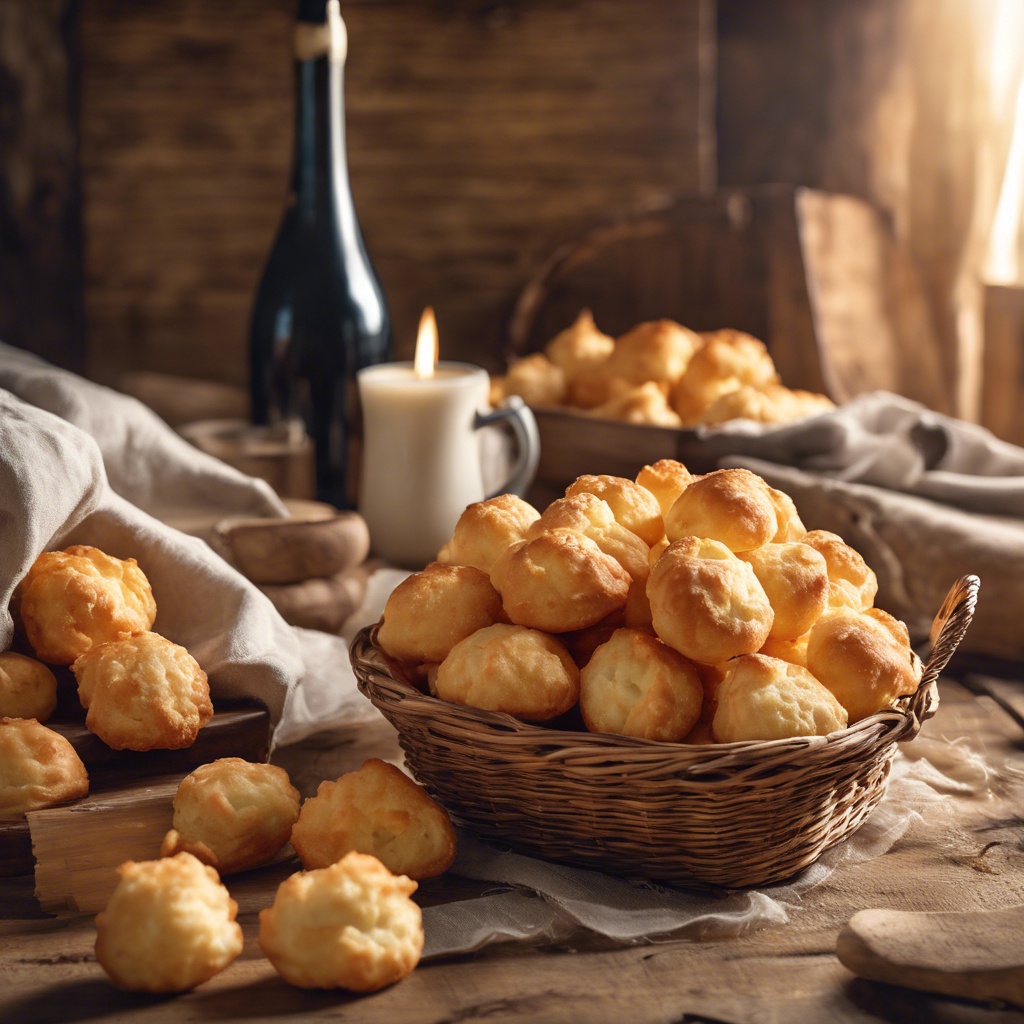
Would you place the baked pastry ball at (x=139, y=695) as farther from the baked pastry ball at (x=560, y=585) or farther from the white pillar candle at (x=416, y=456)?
the white pillar candle at (x=416, y=456)

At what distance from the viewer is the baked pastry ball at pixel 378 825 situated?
84cm

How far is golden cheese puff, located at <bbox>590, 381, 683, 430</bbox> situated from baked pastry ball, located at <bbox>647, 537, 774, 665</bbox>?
79cm

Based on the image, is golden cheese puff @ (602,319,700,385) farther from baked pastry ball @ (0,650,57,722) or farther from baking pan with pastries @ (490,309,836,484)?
baked pastry ball @ (0,650,57,722)

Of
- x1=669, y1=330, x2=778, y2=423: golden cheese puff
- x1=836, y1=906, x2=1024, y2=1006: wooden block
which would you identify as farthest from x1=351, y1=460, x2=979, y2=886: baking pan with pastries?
x1=669, y1=330, x2=778, y2=423: golden cheese puff

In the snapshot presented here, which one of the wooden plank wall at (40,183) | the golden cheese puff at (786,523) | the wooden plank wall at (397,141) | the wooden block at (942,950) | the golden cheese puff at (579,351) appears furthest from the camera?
the wooden plank wall at (397,141)

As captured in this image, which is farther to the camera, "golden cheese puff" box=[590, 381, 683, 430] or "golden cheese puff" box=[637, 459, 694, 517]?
"golden cheese puff" box=[590, 381, 683, 430]

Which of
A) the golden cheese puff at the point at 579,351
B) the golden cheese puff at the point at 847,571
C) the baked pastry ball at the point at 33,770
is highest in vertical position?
the golden cheese puff at the point at 579,351

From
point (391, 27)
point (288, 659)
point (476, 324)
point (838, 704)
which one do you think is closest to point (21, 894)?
point (288, 659)

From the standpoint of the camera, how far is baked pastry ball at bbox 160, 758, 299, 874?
853 mm

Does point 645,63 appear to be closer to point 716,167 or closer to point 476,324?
point 716,167

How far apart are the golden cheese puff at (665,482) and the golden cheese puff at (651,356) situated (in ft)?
2.34

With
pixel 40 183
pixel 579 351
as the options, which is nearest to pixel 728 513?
pixel 579 351

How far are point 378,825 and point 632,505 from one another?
1.20 ft

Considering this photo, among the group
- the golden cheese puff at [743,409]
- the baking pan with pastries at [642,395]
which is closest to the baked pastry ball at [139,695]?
the baking pan with pastries at [642,395]
